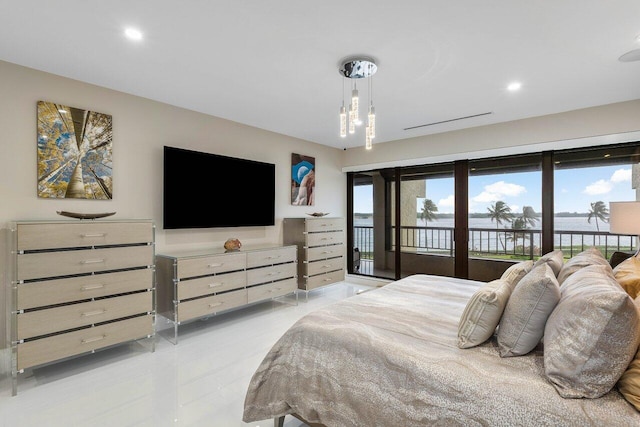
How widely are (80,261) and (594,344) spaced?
3.28 metres

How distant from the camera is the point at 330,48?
7.88 ft

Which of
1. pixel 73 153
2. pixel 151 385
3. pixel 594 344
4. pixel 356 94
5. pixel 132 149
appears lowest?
pixel 151 385

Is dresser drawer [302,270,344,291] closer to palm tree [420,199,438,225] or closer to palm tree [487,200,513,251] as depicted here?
palm tree [420,199,438,225]

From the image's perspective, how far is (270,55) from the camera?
2508 millimetres

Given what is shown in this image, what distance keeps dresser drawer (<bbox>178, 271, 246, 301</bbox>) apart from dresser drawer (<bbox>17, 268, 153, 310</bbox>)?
1.10 ft

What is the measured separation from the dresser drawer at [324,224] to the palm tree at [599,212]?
3.32m

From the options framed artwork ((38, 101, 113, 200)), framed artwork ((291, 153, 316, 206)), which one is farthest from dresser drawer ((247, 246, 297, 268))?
framed artwork ((38, 101, 113, 200))

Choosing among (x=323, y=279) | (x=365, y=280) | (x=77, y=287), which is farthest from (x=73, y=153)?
(x=365, y=280)

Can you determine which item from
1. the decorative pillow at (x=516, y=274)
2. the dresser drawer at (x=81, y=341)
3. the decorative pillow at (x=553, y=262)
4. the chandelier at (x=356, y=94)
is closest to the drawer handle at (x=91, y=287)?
the dresser drawer at (x=81, y=341)

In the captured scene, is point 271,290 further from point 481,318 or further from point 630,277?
point 630,277

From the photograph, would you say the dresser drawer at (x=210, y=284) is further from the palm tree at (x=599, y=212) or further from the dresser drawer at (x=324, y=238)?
the palm tree at (x=599, y=212)

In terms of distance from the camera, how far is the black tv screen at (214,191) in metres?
3.56

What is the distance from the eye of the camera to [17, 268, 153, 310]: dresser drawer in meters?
2.38

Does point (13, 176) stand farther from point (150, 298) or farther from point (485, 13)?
point (485, 13)
